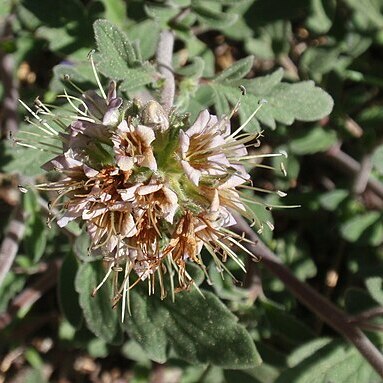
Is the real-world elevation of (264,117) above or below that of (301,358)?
above

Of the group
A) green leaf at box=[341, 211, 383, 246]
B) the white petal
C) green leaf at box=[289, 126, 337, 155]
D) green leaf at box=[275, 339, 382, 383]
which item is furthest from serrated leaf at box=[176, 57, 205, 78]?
green leaf at box=[275, 339, 382, 383]

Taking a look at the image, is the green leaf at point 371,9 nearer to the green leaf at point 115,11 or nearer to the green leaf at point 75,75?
the green leaf at point 115,11

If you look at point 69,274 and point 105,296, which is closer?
point 105,296

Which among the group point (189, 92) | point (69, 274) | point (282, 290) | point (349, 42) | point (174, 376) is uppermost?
point (189, 92)

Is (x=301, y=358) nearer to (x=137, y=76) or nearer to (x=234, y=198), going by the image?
(x=234, y=198)

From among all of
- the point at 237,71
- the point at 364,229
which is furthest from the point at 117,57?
the point at 364,229

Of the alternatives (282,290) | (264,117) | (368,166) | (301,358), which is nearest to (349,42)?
(368,166)

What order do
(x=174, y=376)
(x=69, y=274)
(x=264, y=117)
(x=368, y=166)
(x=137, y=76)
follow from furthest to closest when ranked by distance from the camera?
(x=174, y=376), (x=368, y=166), (x=69, y=274), (x=264, y=117), (x=137, y=76)
